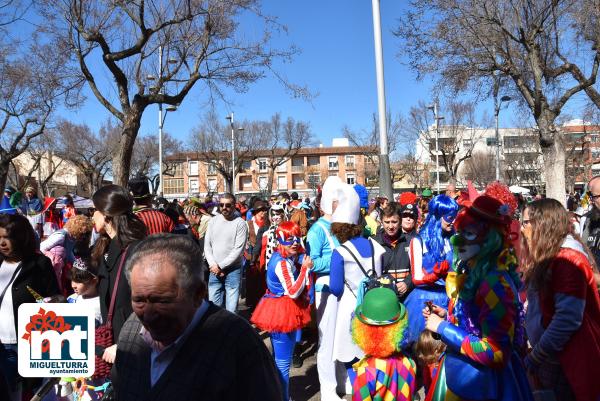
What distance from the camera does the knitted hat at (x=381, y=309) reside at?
3.53 metres

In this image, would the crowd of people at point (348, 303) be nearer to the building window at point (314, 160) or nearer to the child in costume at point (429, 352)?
the child in costume at point (429, 352)

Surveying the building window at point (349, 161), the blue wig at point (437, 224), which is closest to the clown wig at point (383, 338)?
the blue wig at point (437, 224)

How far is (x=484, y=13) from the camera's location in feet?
44.3

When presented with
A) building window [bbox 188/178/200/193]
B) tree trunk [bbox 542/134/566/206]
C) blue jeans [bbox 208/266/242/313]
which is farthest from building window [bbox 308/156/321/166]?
blue jeans [bbox 208/266/242/313]

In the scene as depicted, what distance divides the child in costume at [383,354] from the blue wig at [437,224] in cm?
108

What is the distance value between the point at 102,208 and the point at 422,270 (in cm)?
269

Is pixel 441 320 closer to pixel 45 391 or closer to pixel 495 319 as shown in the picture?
pixel 495 319

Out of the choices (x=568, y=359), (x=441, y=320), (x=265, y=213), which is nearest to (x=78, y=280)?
(x=441, y=320)

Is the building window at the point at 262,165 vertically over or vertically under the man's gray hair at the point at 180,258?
over

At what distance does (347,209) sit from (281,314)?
1.24 metres

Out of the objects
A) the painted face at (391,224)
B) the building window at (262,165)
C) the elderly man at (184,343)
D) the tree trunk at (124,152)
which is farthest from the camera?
the building window at (262,165)

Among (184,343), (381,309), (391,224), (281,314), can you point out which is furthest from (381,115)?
(184,343)

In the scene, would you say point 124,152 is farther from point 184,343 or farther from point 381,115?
point 184,343

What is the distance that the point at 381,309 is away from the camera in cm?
353
